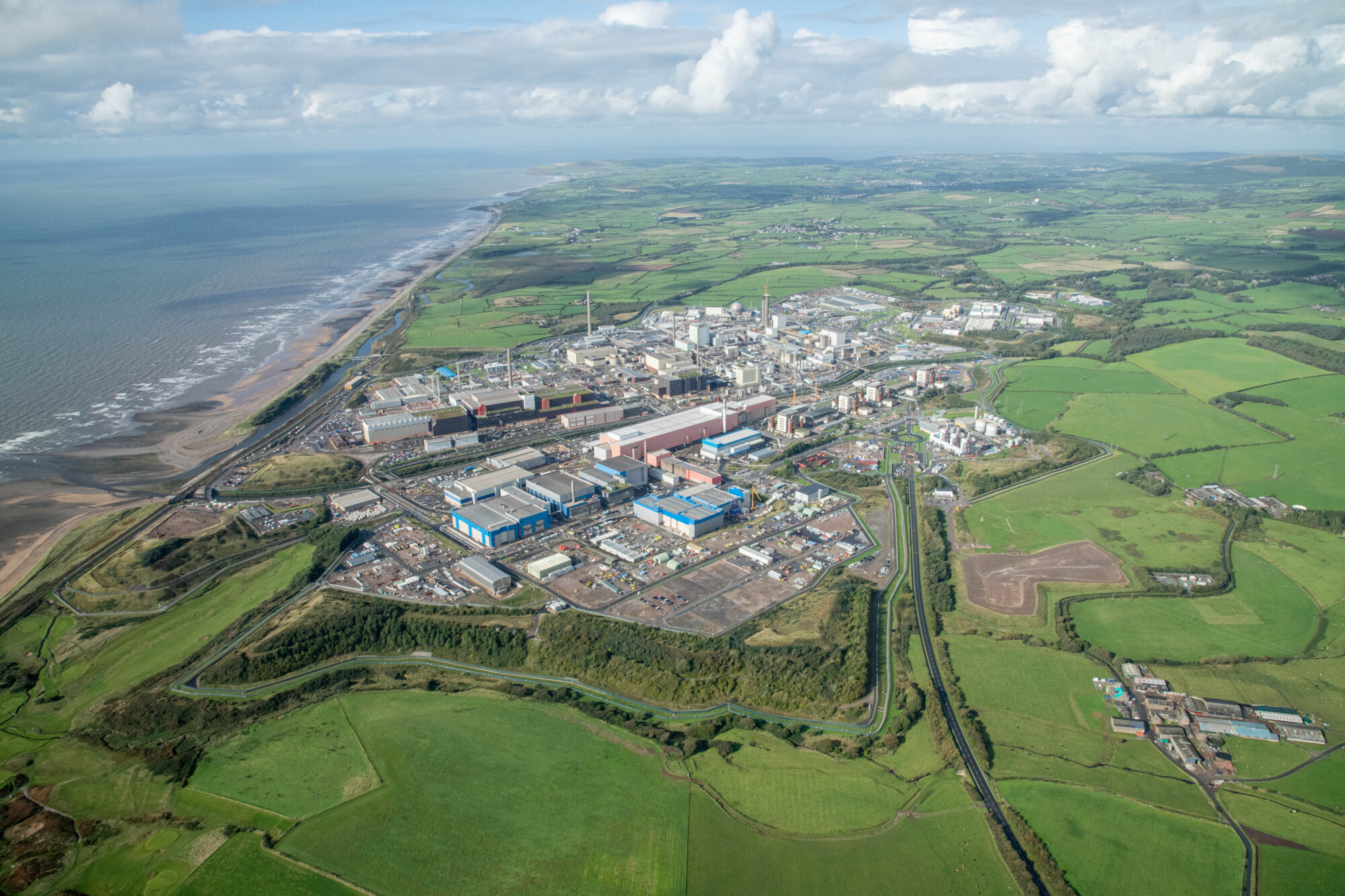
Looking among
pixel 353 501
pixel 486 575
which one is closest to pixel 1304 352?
pixel 486 575

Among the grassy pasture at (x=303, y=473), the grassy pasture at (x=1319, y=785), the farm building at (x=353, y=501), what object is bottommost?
the grassy pasture at (x=1319, y=785)

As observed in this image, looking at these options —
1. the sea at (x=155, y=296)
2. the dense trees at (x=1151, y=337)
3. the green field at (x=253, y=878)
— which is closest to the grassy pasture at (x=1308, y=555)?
the dense trees at (x=1151, y=337)

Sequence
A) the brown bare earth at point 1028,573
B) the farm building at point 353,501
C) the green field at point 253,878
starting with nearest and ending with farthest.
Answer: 1. the green field at point 253,878
2. the brown bare earth at point 1028,573
3. the farm building at point 353,501

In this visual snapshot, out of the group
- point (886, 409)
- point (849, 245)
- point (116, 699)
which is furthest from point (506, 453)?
point (849, 245)

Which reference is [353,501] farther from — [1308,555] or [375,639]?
[1308,555]

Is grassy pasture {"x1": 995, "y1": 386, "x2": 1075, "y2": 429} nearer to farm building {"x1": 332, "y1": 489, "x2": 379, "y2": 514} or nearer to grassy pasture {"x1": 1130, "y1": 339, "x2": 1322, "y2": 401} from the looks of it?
grassy pasture {"x1": 1130, "y1": 339, "x2": 1322, "y2": 401}

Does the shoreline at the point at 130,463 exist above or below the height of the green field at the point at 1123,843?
above

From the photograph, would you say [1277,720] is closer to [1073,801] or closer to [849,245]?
[1073,801]

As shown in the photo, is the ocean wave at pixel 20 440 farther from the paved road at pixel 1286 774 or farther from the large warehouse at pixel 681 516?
the paved road at pixel 1286 774
